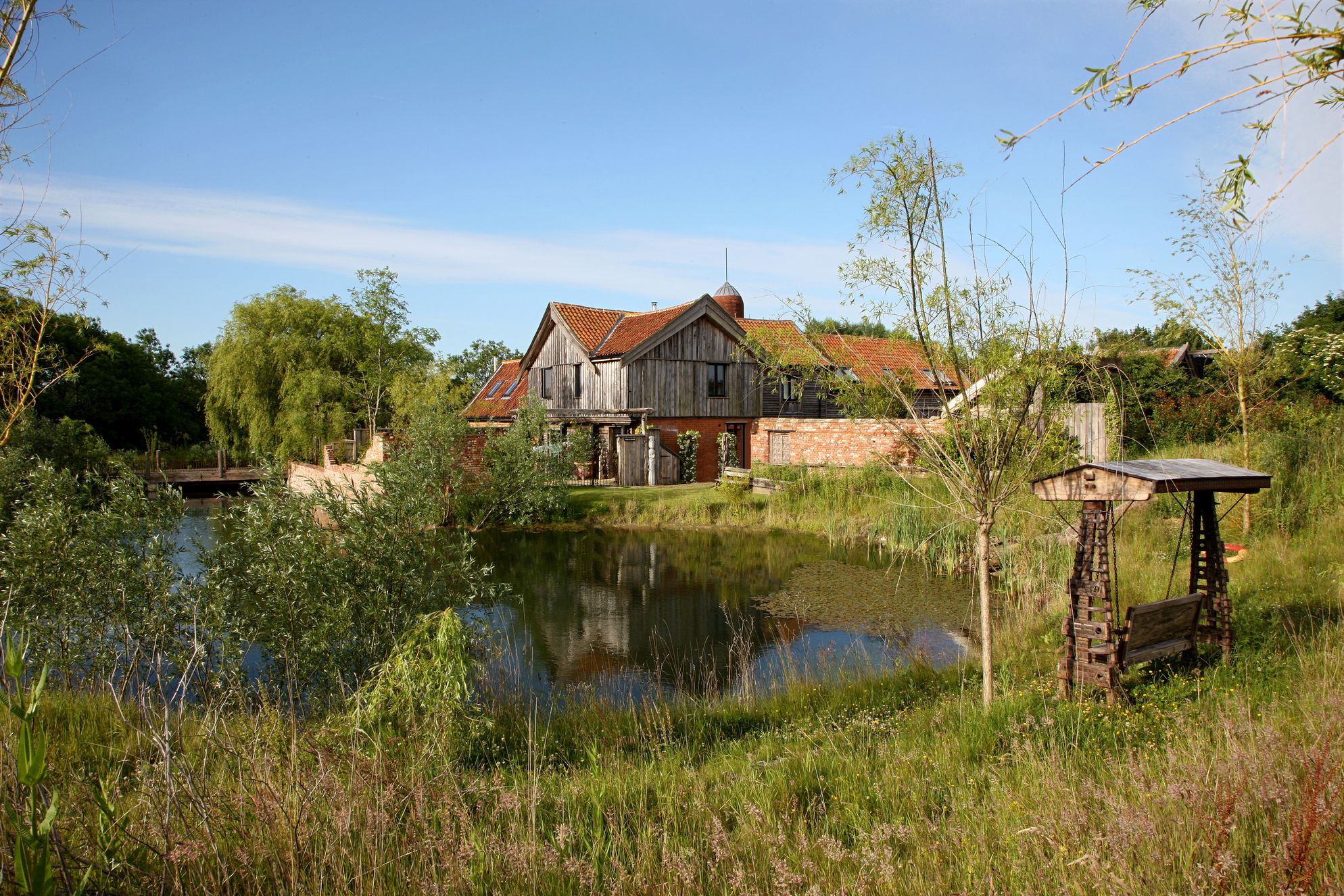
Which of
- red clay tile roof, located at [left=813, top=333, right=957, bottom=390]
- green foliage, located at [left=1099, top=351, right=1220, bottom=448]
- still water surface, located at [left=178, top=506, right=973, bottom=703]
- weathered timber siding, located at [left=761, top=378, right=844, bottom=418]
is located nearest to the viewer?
red clay tile roof, located at [left=813, top=333, right=957, bottom=390]

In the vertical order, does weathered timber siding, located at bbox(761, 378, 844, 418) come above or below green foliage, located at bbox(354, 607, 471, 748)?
above

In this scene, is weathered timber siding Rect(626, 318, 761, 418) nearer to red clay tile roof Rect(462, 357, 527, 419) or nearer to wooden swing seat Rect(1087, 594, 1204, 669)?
red clay tile roof Rect(462, 357, 527, 419)

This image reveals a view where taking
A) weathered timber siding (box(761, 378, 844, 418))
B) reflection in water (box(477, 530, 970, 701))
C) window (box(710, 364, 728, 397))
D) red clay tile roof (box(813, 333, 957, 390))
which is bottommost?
reflection in water (box(477, 530, 970, 701))

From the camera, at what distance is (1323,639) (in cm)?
643

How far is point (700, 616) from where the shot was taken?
12609mm

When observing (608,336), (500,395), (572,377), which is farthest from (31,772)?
(500,395)

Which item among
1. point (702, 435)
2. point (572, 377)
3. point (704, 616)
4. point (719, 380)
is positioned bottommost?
point (704, 616)

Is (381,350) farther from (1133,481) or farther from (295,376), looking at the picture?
(1133,481)

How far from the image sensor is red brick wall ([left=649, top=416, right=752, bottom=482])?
29.1 metres

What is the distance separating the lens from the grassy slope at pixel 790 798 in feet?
9.64

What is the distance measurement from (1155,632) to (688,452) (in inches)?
897

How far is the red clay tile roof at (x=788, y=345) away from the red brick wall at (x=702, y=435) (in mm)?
21828

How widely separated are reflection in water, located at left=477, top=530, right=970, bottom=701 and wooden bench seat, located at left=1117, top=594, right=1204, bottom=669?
110 inches

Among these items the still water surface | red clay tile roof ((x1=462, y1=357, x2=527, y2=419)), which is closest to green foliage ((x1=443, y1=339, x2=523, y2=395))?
red clay tile roof ((x1=462, y1=357, x2=527, y2=419))
